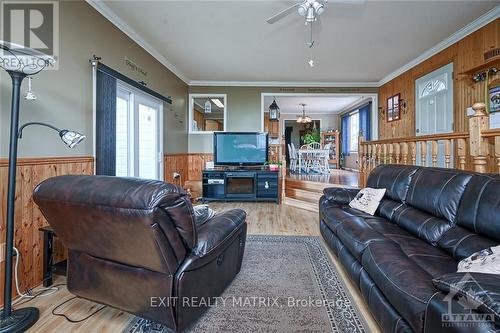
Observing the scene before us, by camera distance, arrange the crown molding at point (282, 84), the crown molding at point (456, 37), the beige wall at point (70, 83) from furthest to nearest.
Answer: the crown molding at point (282, 84) → the crown molding at point (456, 37) → the beige wall at point (70, 83)

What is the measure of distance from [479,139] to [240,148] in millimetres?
3878

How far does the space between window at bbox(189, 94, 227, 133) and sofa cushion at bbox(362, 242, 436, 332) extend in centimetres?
503

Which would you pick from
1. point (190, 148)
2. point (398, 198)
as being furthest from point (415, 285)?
point (190, 148)

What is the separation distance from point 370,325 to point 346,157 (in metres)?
8.76

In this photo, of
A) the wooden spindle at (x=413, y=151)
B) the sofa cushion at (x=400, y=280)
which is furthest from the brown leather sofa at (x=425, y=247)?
the wooden spindle at (x=413, y=151)

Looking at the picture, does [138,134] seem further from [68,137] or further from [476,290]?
[476,290]

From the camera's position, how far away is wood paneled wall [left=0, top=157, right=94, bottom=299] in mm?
1857

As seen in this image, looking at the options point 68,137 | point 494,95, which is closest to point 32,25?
point 68,137

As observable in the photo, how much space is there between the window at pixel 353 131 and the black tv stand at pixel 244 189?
494cm

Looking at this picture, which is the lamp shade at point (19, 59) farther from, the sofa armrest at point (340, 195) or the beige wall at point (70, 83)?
the sofa armrest at point (340, 195)

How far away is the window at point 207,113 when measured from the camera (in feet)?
20.1

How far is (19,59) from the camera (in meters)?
1.49

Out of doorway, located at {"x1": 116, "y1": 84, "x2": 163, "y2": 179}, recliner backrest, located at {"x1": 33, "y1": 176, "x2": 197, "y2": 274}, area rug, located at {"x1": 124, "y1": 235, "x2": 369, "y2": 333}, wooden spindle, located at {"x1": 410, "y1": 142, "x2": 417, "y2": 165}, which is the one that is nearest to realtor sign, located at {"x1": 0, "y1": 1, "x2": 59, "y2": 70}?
doorway, located at {"x1": 116, "y1": 84, "x2": 163, "y2": 179}

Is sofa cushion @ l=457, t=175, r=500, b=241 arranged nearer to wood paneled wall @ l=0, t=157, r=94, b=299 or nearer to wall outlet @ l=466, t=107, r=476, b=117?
wall outlet @ l=466, t=107, r=476, b=117
